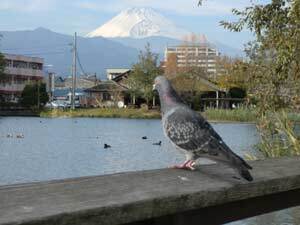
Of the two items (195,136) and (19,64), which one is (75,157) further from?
(19,64)

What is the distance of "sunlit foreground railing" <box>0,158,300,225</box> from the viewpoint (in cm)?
231

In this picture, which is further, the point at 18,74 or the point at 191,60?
the point at 18,74

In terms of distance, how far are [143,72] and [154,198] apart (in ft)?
288

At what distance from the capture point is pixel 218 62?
9694 centimetres

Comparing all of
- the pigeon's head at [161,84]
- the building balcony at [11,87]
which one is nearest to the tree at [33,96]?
the building balcony at [11,87]

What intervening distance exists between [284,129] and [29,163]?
1545 cm

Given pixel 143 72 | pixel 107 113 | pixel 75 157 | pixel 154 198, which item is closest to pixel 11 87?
pixel 143 72

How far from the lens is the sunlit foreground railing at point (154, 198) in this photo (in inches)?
91.0

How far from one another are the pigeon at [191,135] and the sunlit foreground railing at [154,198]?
0.30 feet

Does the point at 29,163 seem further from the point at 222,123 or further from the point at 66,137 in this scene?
the point at 222,123

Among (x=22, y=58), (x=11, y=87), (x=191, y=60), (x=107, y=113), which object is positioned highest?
(x=22, y=58)

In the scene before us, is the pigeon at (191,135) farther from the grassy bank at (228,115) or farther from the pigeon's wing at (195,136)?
the grassy bank at (228,115)

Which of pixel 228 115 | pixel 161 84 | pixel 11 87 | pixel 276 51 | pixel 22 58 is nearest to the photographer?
pixel 161 84

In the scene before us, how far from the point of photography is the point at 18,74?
11912cm
